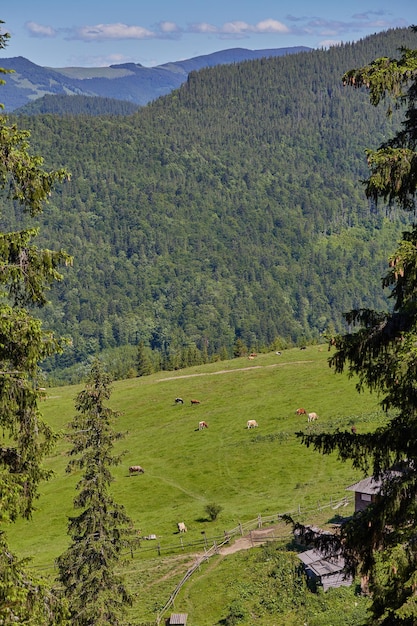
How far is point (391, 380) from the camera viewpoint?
13383 millimetres

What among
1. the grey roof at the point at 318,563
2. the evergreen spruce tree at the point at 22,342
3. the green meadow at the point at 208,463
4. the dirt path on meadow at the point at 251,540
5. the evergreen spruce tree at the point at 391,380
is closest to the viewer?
the evergreen spruce tree at the point at 391,380

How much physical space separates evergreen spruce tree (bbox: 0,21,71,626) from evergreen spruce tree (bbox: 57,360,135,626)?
17.9 meters

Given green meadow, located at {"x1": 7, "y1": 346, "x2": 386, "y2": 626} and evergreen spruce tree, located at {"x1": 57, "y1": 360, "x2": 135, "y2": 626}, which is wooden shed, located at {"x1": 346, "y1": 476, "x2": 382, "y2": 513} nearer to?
green meadow, located at {"x1": 7, "y1": 346, "x2": 386, "y2": 626}

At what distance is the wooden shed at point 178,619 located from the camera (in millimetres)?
45094

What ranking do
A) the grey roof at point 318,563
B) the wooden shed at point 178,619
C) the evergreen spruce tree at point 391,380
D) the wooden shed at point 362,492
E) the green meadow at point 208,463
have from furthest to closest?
1. the green meadow at point 208,463
2. the wooden shed at point 362,492
3. the grey roof at point 318,563
4. the wooden shed at point 178,619
5. the evergreen spruce tree at point 391,380

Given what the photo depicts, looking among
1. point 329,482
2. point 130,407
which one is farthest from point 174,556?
point 130,407

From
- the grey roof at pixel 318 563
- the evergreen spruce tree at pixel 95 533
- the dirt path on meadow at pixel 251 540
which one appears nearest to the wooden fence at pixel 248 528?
the dirt path on meadow at pixel 251 540

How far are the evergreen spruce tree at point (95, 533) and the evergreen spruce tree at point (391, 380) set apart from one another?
1929 cm

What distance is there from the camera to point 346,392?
324ft

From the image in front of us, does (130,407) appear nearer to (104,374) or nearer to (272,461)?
(272,461)

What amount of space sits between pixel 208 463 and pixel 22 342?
242ft

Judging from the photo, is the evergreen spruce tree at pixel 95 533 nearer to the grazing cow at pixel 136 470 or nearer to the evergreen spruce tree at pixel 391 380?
the evergreen spruce tree at pixel 391 380

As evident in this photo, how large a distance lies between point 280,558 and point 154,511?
26.2 m

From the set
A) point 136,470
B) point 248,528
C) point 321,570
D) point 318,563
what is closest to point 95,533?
point 321,570
